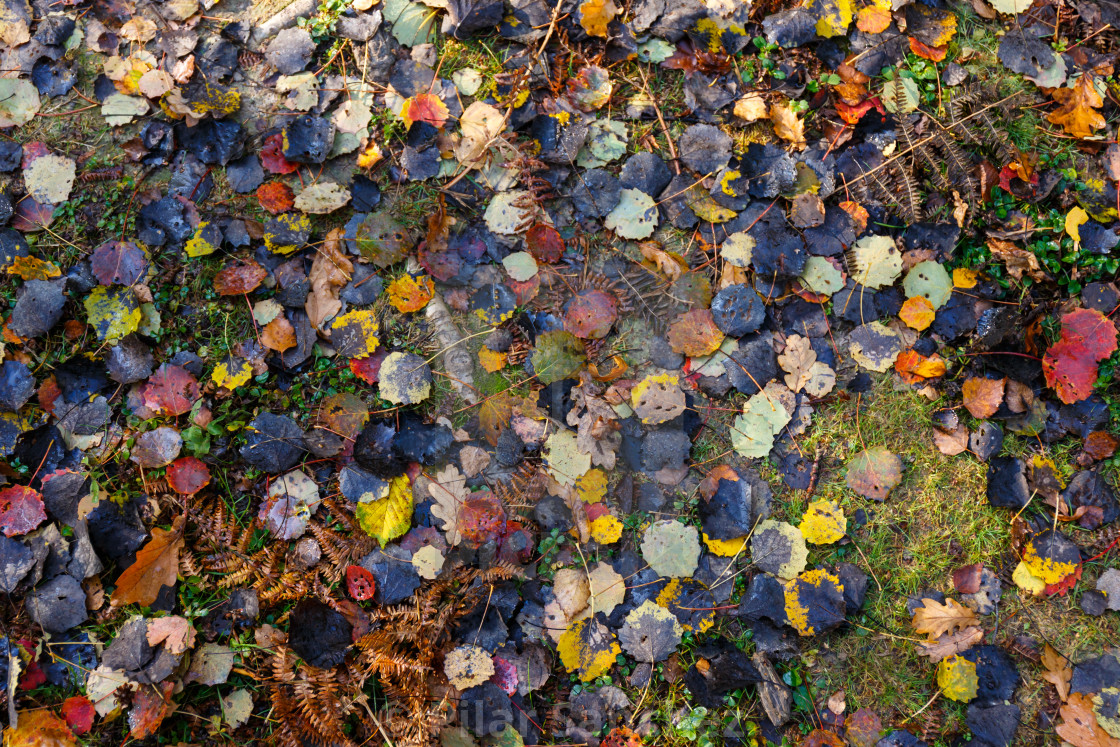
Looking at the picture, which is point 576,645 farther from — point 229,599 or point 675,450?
point 229,599

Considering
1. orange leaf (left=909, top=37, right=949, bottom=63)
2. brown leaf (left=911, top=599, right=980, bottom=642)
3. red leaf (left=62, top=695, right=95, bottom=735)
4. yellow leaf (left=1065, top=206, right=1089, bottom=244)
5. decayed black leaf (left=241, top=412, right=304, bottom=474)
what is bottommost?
brown leaf (left=911, top=599, right=980, bottom=642)

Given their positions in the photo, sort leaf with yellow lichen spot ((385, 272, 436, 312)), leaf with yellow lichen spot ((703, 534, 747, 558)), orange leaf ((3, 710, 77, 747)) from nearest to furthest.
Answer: orange leaf ((3, 710, 77, 747)), leaf with yellow lichen spot ((703, 534, 747, 558)), leaf with yellow lichen spot ((385, 272, 436, 312))

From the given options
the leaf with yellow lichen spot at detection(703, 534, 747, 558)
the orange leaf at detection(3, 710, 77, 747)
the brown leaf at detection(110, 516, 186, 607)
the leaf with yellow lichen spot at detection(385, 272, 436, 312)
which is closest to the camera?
the orange leaf at detection(3, 710, 77, 747)

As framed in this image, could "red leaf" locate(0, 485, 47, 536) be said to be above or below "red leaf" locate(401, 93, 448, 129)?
below

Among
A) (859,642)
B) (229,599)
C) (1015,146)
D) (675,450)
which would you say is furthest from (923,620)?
(229,599)

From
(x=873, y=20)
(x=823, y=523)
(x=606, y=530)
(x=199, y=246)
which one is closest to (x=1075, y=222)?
(x=873, y=20)

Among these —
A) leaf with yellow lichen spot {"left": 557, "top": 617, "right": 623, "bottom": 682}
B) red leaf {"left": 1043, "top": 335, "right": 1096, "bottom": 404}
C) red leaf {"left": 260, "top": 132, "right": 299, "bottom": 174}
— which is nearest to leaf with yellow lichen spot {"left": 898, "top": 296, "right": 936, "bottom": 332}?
red leaf {"left": 1043, "top": 335, "right": 1096, "bottom": 404}

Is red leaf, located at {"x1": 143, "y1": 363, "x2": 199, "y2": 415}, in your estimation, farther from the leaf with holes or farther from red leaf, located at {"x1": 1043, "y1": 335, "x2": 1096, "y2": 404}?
red leaf, located at {"x1": 1043, "y1": 335, "x2": 1096, "y2": 404}
